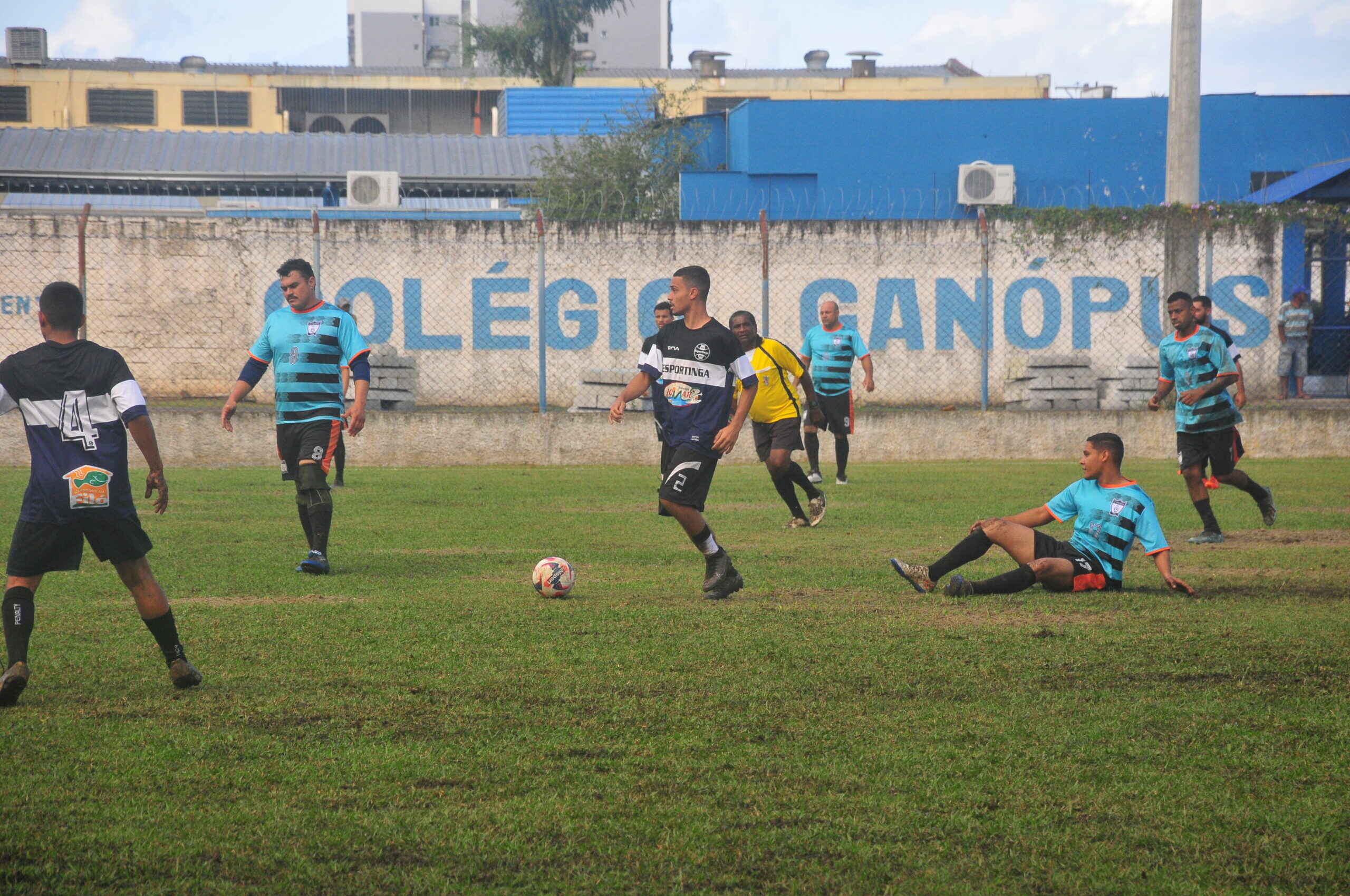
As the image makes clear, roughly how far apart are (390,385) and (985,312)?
841 cm

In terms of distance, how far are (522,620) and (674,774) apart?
2808 millimetres

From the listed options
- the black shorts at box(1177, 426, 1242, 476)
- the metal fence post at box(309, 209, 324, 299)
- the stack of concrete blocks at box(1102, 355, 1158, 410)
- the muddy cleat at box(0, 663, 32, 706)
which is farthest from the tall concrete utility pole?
the muddy cleat at box(0, 663, 32, 706)

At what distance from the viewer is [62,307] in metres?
5.28

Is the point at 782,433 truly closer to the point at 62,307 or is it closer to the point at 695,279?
the point at 695,279

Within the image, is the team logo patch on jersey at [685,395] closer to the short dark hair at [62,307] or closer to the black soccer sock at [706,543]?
the black soccer sock at [706,543]

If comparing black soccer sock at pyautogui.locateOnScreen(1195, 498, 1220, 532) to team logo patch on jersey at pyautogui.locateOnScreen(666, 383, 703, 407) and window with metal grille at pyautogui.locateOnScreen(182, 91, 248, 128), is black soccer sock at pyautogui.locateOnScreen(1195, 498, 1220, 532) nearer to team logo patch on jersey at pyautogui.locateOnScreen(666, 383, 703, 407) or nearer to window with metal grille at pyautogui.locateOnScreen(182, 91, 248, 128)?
team logo patch on jersey at pyautogui.locateOnScreen(666, 383, 703, 407)

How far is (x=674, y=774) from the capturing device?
423cm

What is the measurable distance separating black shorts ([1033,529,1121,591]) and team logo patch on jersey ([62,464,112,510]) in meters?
4.83

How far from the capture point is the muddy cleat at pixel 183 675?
17.4ft

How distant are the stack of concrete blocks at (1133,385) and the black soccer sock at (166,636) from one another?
54.0 ft

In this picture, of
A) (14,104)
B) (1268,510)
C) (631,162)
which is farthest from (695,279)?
(14,104)

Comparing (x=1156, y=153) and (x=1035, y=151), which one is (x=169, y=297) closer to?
(x=1035, y=151)

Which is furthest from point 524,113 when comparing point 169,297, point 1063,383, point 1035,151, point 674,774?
point 674,774

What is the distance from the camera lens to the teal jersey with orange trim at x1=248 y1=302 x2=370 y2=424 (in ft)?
29.4
